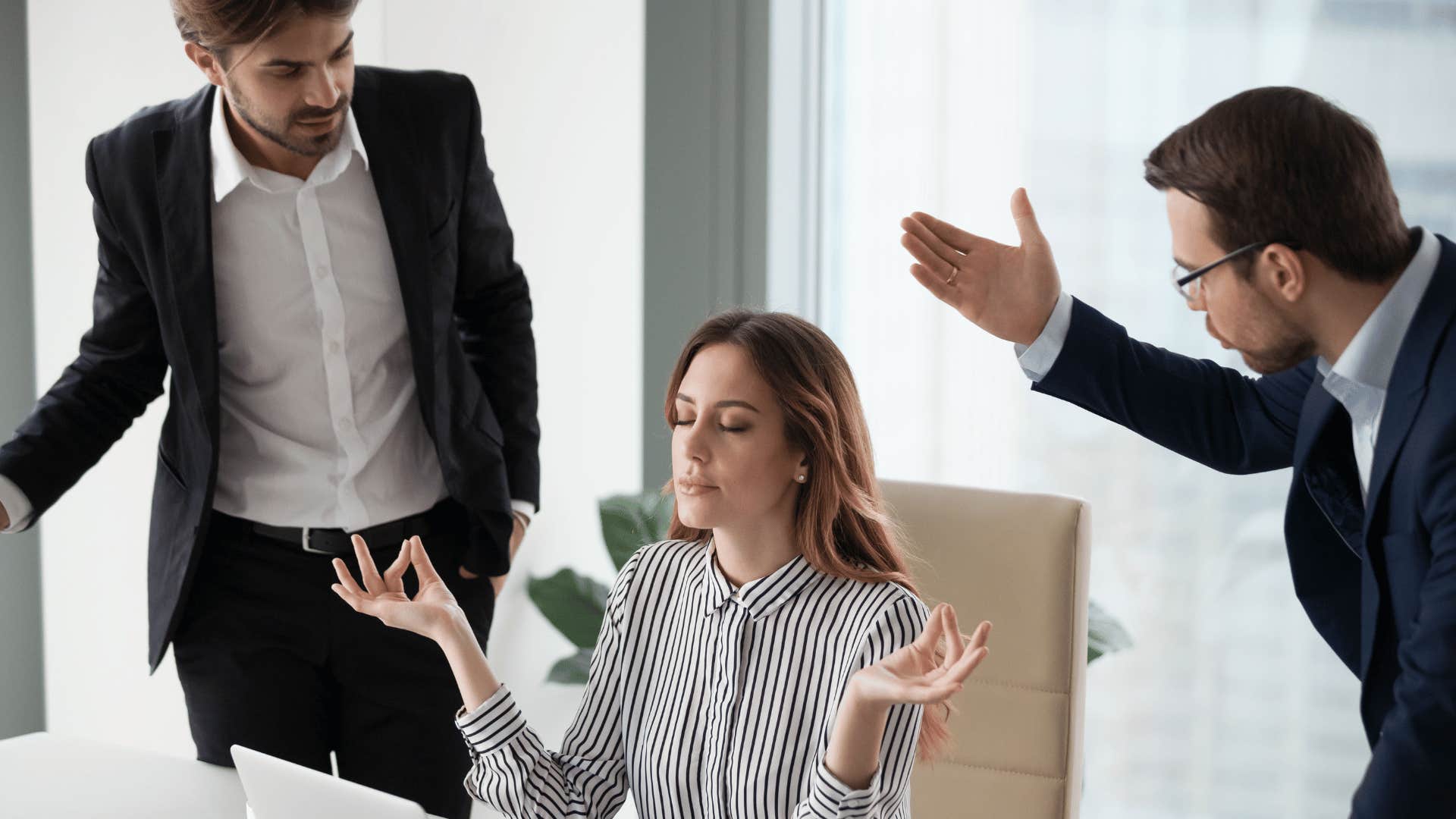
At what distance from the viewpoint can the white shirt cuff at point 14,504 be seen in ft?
5.89

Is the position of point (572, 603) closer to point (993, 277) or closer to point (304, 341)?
point (304, 341)

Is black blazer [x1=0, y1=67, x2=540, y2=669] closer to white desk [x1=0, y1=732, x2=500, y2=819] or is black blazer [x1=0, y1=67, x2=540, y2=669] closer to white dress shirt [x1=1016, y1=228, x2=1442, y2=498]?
white desk [x1=0, y1=732, x2=500, y2=819]

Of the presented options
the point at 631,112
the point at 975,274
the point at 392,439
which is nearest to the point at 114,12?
the point at 631,112

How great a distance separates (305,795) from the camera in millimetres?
1144

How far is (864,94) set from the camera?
3.10 metres

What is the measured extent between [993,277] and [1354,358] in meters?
0.47

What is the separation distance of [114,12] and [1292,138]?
9.24 ft

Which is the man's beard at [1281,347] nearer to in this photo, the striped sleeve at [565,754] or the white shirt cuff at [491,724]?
the striped sleeve at [565,754]

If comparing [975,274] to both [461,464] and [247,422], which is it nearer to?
[461,464]

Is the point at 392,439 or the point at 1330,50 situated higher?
the point at 1330,50

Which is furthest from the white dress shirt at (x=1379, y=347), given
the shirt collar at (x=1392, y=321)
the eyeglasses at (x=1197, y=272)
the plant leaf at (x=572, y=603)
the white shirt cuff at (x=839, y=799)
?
the plant leaf at (x=572, y=603)

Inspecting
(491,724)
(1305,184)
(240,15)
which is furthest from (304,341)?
(1305,184)

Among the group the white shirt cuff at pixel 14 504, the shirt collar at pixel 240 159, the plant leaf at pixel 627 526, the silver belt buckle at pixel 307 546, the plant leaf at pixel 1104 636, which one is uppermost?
the shirt collar at pixel 240 159

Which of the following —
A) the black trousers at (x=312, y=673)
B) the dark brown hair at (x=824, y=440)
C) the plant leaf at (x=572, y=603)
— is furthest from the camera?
the plant leaf at (x=572, y=603)
